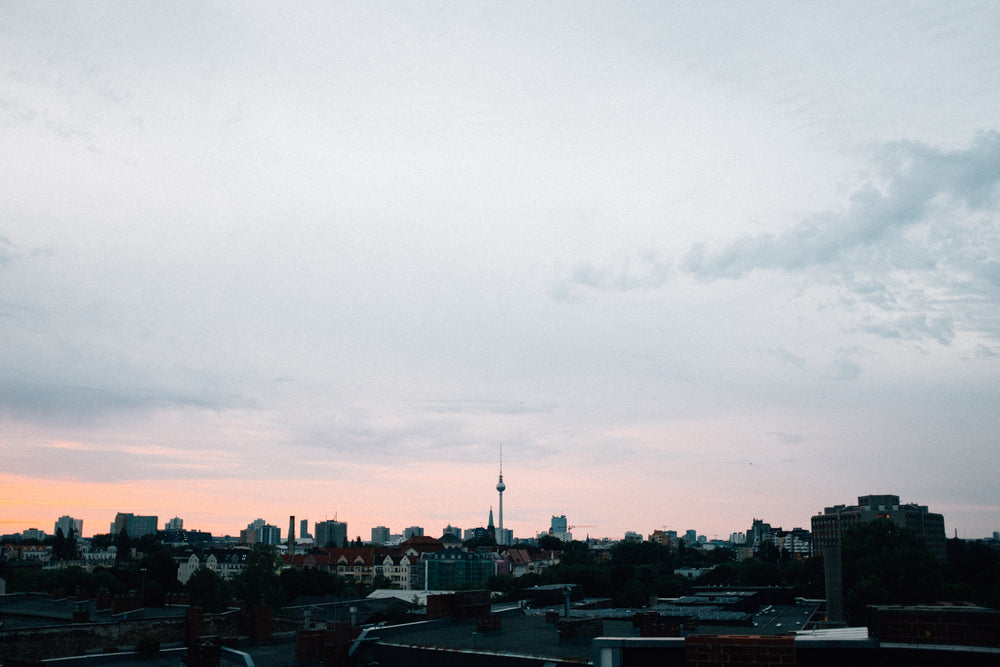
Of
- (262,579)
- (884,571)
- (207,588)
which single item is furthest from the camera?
(207,588)

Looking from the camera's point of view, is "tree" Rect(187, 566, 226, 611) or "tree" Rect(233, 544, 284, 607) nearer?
"tree" Rect(233, 544, 284, 607)

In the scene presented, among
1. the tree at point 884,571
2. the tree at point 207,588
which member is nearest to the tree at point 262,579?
A: the tree at point 207,588

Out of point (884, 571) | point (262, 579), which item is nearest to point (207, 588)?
point (262, 579)

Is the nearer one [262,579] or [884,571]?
[884,571]

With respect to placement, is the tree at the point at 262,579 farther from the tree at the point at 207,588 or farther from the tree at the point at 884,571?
the tree at the point at 884,571

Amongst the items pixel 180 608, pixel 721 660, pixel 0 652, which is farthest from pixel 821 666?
pixel 180 608

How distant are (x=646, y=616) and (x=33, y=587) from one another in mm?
113760

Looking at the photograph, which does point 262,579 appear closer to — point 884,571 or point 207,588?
point 207,588

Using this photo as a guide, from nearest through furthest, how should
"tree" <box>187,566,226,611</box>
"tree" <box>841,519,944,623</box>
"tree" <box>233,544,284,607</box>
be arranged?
"tree" <box>841,519,944,623</box>, "tree" <box>233,544,284,607</box>, "tree" <box>187,566,226,611</box>

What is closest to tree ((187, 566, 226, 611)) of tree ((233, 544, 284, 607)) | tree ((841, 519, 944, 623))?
tree ((233, 544, 284, 607))

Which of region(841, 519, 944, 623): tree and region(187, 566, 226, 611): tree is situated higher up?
region(841, 519, 944, 623): tree

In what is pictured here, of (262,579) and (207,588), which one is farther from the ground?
(262,579)

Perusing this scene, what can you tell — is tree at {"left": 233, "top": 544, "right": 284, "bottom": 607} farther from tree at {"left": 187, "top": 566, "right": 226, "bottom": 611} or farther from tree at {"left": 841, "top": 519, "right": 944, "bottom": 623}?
tree at {"left": 841, "top": 519, "right": 944, "bottom": 623}

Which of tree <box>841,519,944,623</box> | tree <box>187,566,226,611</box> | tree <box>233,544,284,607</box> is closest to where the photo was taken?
tree <box>841,519,944,623</box>
